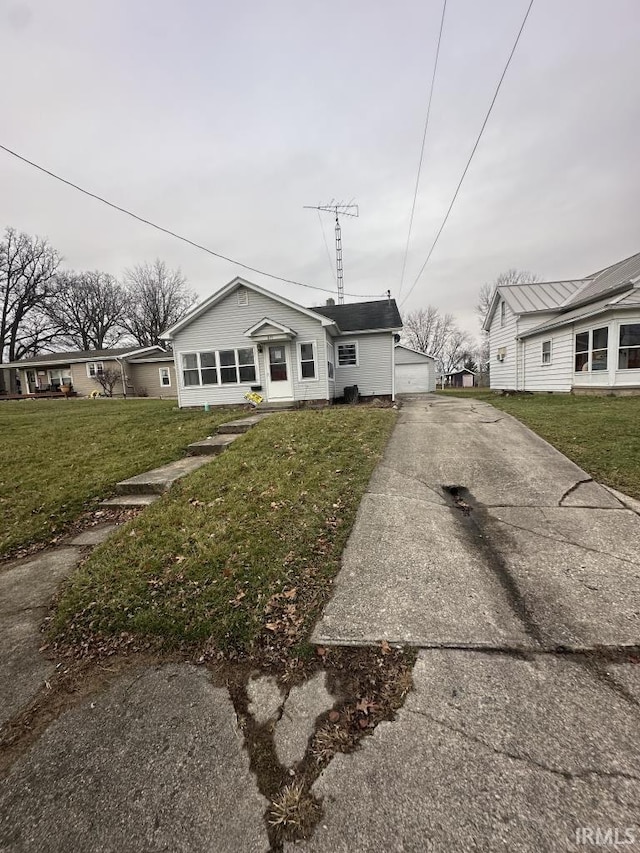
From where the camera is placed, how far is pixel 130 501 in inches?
199

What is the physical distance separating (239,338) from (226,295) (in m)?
1.69

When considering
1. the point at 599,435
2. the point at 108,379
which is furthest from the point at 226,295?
the point at 108,379

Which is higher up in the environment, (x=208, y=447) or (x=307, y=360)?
(x=307, y=360)

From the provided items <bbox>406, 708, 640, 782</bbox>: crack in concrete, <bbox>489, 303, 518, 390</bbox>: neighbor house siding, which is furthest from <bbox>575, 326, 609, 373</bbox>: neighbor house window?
<bbox>406, 708, 640, 782</bbox>: crack in concrete

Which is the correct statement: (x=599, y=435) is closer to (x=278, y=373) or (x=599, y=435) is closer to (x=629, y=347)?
(x=629, y=347)

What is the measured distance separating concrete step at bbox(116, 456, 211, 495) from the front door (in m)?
7.93

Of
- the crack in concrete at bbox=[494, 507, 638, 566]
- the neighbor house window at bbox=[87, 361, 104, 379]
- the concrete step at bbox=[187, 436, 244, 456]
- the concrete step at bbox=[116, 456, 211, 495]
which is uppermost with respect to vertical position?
the neighbor house window at bbox=[87, 361, 104, 379]

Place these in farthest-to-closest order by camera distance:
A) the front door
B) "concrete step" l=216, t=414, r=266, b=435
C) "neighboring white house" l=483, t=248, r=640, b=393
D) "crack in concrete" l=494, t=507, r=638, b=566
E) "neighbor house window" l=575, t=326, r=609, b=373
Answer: the front door < "neighbor house window" l=575, t=326, r=609, b=373 < "neighboring white house" l=483, t=248, r=640, b=393 < "concrete step" l=216, t=414, r=266, b=435 < "crack in concrete" l=494, t=507, r=638, b=566

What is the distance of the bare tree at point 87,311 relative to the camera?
132 ft

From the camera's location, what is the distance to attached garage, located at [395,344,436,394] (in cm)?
3016

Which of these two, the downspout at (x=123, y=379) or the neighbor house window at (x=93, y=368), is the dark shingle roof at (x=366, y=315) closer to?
the downspout at (x=123, y=379)

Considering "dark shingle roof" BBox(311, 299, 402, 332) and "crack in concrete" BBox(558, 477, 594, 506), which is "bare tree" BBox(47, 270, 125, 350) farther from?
"crack in concrete" BBox(558, 477, 594, 506)

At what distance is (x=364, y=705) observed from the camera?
6.21 ft

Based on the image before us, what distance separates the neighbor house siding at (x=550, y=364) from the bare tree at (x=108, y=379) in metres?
25.8
